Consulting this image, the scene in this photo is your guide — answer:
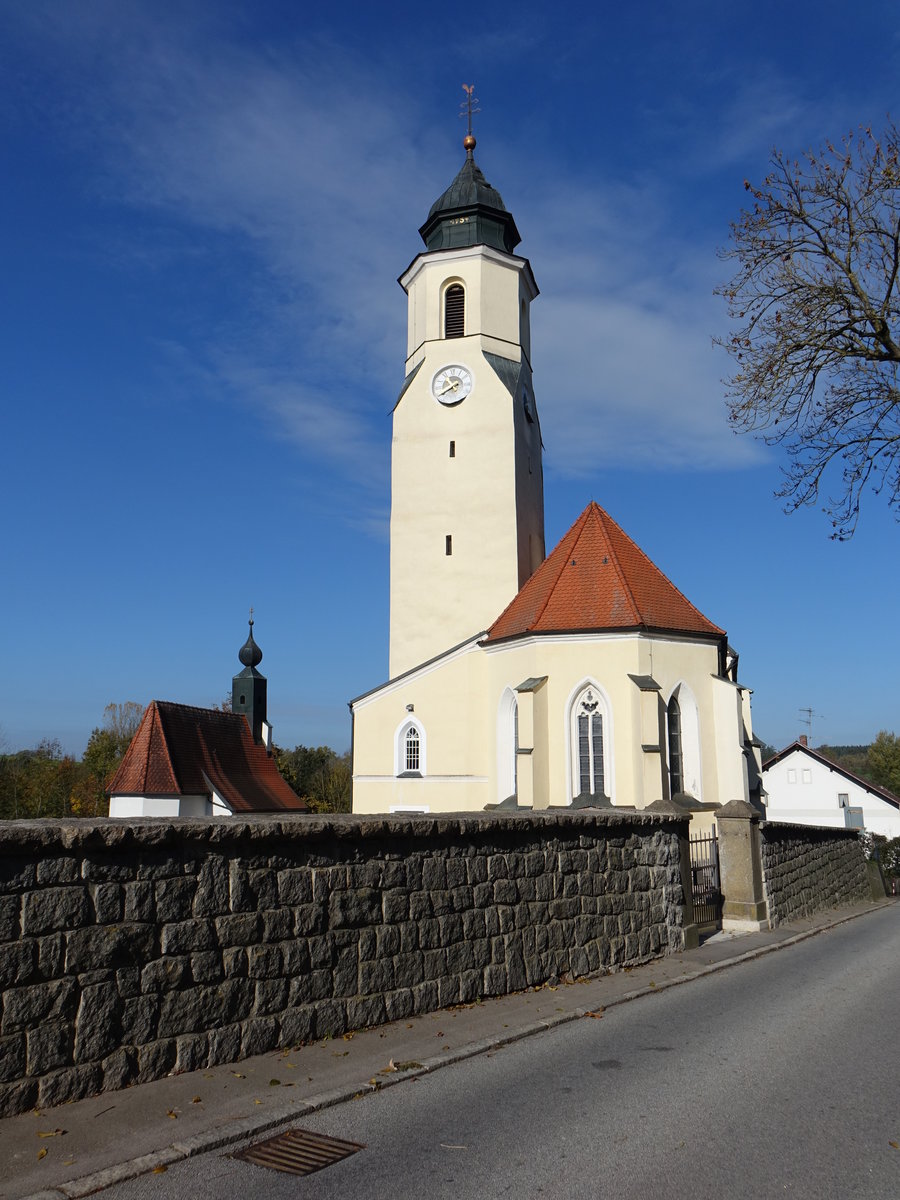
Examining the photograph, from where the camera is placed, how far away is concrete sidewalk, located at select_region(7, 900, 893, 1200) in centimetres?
452

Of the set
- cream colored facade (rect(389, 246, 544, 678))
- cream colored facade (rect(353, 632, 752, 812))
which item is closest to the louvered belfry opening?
cream colored facade (rect(389, 246, 544, 678))

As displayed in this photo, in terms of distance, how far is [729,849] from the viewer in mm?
14789

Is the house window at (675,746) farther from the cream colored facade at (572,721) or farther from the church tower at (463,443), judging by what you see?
the church tower at (463,443)

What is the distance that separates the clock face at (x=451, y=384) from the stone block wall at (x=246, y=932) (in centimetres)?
2156

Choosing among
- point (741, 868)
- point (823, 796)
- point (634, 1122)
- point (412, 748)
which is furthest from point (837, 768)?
point (634, 1122)

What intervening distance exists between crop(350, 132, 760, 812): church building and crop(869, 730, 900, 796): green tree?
214ft

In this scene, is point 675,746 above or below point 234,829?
above

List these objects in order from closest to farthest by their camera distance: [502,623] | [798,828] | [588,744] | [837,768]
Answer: [798,828], [588,744], [502,623], [837,768]

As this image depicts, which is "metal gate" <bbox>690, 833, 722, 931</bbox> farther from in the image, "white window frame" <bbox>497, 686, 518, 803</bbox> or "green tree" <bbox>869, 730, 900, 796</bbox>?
"green tree" <bbox>869, 730, 900, 796</bbox>

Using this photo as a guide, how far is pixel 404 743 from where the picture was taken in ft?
87.9

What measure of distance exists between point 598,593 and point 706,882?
31.9ft

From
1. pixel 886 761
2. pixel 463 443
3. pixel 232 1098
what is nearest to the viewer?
pixel 232 1098

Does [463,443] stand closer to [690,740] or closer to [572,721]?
[572,721]

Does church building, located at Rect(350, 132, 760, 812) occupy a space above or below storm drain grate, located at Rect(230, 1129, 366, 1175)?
above
